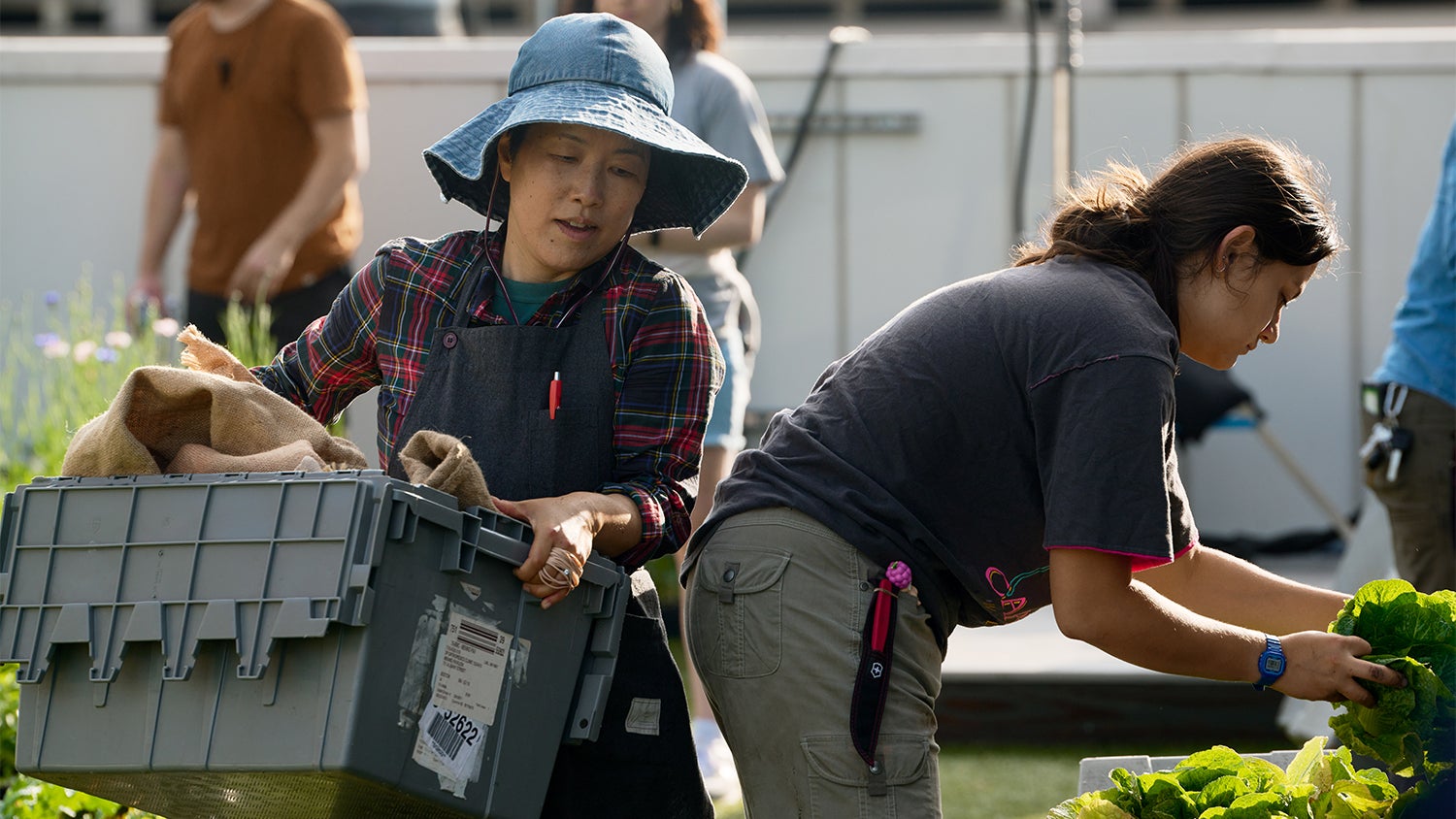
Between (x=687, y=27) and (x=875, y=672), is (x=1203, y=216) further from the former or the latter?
(x=687, y=27)

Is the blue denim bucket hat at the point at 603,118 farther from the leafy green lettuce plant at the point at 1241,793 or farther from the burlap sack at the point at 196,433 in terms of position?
the leafy green lettuce plant at the point at 1241,793

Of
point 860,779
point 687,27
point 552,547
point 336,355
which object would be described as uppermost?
point 687,27

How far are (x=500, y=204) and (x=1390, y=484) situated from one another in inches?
100

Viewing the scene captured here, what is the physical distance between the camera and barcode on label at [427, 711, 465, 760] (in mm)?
1926

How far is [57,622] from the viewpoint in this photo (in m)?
1.94

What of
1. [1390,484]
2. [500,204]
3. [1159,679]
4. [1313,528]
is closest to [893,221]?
[1313,528]

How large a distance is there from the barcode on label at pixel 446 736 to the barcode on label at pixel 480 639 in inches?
3.5

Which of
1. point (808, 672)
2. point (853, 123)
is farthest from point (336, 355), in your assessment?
point (853, 123)

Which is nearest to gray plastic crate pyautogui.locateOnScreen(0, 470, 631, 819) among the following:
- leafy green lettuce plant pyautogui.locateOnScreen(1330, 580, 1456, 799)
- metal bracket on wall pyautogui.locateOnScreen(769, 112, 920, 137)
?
leafy green lettuce plant pyautogui.locateOnScreen(1330, 580, 1456, 799)

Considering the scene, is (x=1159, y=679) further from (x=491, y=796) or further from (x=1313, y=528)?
(x=491, y=796)

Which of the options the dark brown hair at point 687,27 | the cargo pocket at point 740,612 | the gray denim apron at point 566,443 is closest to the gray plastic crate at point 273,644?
the gray denim apron at point 566,443

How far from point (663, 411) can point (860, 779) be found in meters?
0.56

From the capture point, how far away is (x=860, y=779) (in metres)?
2.24

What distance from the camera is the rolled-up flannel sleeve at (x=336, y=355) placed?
242 cm
